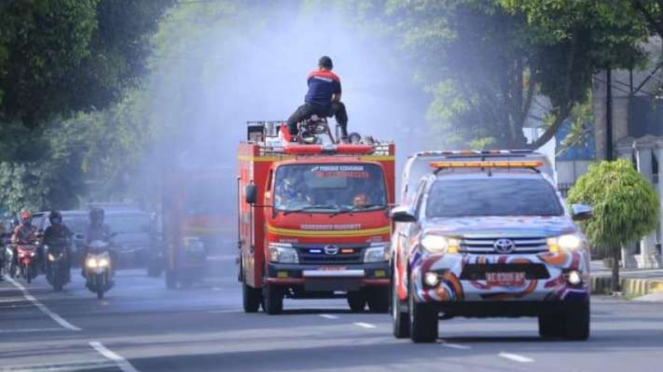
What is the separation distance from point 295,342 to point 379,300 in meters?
6.97

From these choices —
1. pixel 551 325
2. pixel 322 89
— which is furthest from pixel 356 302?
pixel 551 325

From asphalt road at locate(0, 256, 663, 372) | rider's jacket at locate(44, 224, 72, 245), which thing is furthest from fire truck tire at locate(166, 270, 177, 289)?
asphalt road at locate(0, 256, 663, 372)

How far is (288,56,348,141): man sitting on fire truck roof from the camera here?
30.2 meters

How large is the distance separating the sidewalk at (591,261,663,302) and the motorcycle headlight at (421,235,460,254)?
13.7 meters

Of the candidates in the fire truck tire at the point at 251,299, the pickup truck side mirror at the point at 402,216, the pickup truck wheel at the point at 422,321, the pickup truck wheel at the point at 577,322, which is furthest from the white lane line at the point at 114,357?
the fire truck tire at the point at 251,299

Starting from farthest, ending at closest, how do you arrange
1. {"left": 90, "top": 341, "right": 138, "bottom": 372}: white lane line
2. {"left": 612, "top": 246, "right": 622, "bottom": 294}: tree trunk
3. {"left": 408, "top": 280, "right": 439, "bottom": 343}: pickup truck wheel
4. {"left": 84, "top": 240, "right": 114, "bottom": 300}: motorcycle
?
{"left": 84, "top": 240, "right": 114, "bottom": 300}: motorcycle < {"left": 612, "top": 246, "right": 622, "bottom": 294}: tree trunk < {"left": 408, "top": 280, "right": 439, "bottom": 343}: pickup truck wheel < {"left": 90, "top": 341, "right": 138, "bottom": 372}: white lane line

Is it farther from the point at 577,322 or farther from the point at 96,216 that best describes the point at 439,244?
the point at 96,216

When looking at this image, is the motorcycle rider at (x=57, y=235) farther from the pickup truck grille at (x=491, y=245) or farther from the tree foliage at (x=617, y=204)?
the pickup truck grille at (x=491, y=245)

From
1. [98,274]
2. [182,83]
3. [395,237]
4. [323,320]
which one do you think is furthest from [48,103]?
[182,83]

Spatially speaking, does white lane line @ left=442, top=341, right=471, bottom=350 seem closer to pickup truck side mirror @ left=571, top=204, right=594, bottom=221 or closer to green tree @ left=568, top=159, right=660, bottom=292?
pickup truck side mirror @ left=571, top=204, right=594, bottom=221

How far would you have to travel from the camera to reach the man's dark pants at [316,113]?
30125mm

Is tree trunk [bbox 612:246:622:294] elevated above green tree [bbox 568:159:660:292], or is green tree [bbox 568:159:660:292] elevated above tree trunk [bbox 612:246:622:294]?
green tree [bbox 568:159:660:292]

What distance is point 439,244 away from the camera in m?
20.3

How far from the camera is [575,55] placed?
153ft
